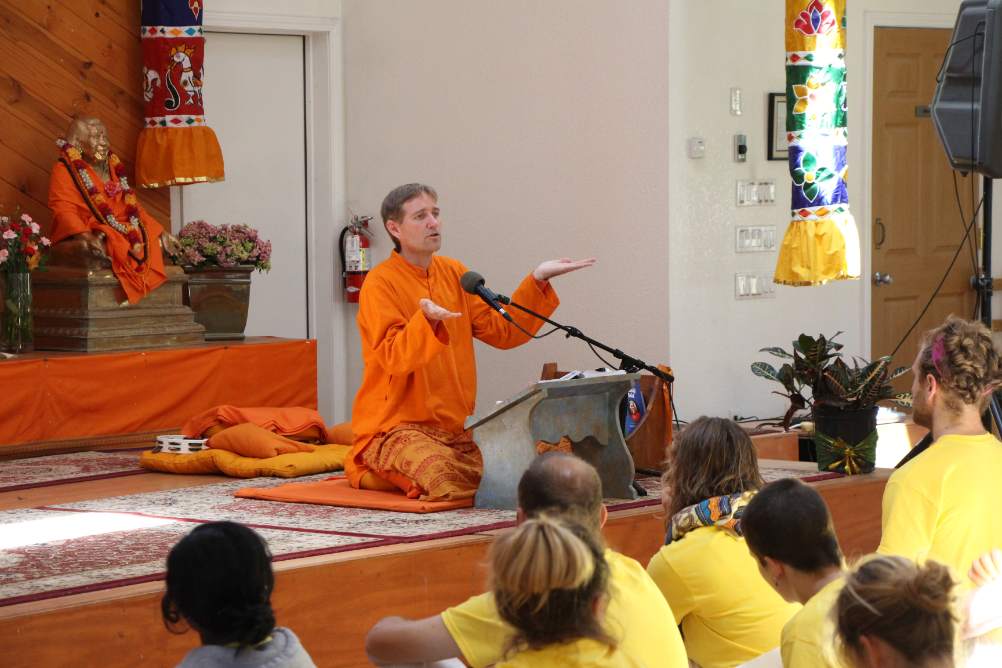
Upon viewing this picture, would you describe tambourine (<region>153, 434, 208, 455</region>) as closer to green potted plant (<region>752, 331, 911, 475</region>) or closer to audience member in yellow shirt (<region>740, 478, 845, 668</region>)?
green potted plant (<region>752, 331, 911, 475</region>)

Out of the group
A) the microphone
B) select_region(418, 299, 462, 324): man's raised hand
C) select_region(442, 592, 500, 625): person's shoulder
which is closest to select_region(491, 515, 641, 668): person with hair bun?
select_region(442, 592, 500, 625): person's shoulder

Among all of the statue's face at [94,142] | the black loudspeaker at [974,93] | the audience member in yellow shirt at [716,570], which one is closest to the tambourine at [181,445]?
the statue's face at [94,142]

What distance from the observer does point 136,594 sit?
11.9ft

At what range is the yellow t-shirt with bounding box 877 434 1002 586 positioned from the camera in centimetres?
307

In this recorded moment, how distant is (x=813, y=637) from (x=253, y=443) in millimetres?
3846

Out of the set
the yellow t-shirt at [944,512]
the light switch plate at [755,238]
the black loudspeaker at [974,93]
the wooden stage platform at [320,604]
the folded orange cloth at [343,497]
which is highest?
the black loudspeaker at [974,93]

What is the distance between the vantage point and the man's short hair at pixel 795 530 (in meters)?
2.55

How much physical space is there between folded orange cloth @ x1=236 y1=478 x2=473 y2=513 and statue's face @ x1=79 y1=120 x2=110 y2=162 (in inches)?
105

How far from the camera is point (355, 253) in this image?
804 centimetres

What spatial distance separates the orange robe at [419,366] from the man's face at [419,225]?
0.33 feet

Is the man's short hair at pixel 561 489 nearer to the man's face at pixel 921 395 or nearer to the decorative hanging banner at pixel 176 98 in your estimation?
the man's face at pixel 921 395

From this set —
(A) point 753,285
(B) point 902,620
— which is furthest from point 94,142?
(B) point 902,620

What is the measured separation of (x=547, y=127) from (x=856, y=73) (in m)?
1.61

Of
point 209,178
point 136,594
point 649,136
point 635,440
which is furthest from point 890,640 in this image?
point 209,178
